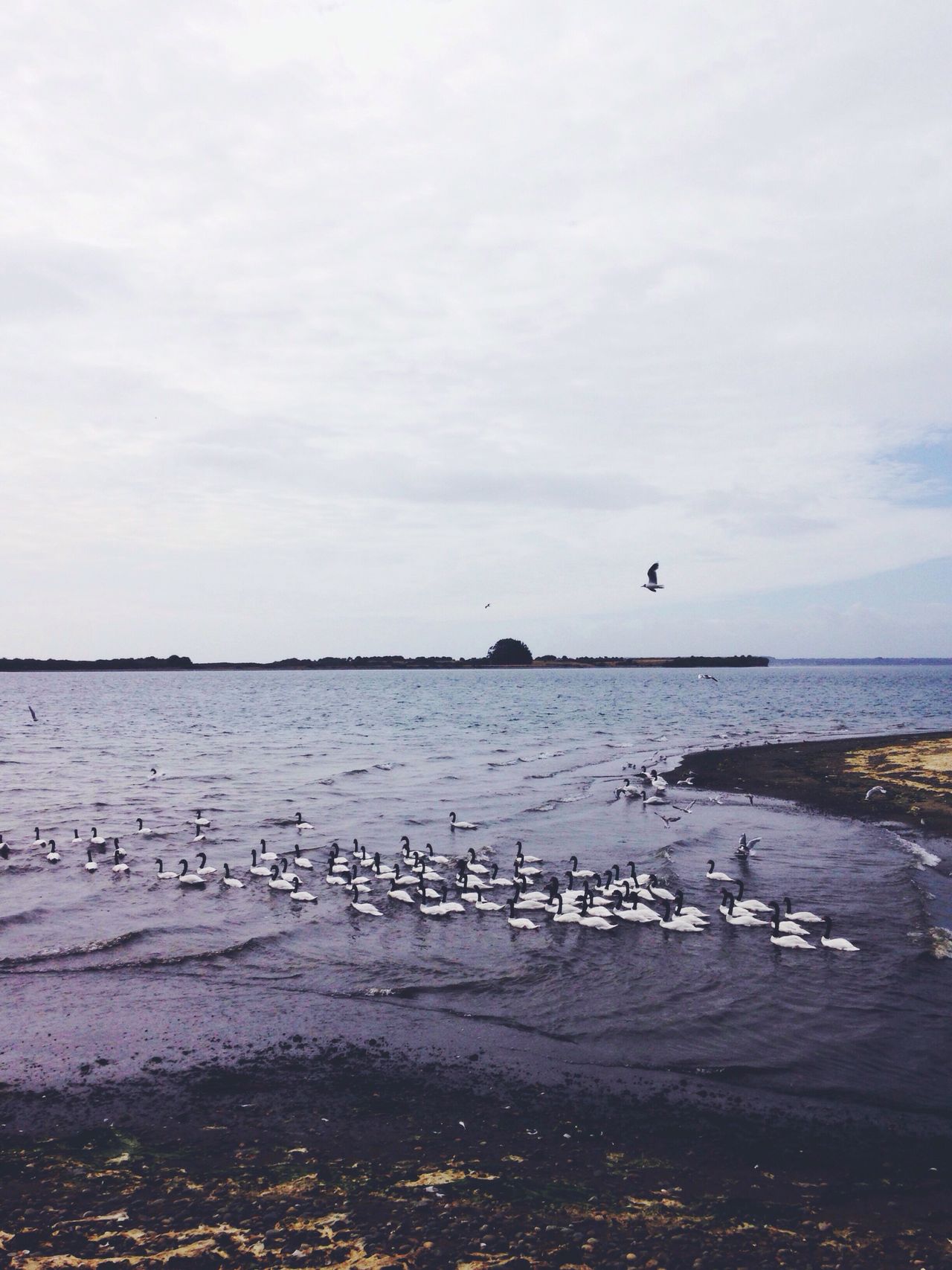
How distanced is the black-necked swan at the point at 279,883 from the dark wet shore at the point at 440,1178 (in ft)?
32.2

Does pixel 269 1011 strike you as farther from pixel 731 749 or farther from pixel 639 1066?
pixel 731 749

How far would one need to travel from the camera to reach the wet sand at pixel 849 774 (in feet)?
100.0

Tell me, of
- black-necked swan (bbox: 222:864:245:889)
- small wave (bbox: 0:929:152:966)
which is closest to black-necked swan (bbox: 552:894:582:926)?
black-necked swan (bbox: 222:864:245:889)

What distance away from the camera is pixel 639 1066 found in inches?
461

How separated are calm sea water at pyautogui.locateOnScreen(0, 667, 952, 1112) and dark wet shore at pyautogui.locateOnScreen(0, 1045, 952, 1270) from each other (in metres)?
1.31

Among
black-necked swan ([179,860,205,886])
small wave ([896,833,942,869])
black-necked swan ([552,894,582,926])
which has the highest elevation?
small wave ([896,833,942,869])

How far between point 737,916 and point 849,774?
23.6m

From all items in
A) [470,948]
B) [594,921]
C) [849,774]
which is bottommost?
[470,948]

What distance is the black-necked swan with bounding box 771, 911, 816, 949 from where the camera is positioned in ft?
54.1

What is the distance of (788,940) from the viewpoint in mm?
16578

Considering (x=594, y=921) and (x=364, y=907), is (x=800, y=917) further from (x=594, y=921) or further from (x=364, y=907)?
(x=364, y=907)

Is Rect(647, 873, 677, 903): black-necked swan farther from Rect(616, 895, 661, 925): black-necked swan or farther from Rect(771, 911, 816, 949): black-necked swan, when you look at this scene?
Rect(771, 911, 816, 949): black-necked swan

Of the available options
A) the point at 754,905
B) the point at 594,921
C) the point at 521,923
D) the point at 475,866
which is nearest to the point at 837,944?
the point at 754,905

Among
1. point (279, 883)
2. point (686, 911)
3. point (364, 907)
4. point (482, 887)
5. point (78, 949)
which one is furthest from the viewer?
point (279, 883)
